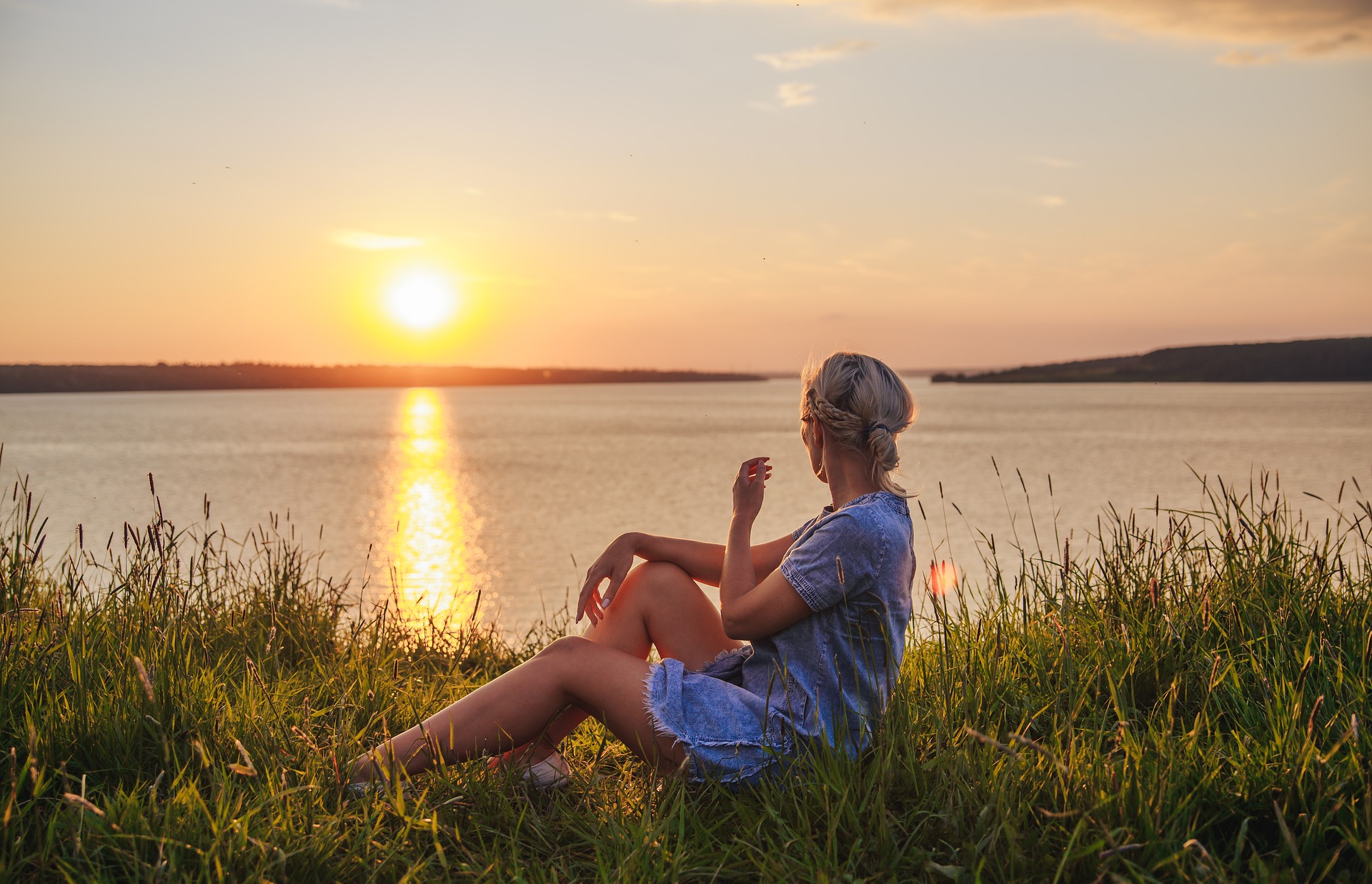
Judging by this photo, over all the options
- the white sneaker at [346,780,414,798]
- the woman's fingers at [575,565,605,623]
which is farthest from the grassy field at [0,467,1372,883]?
the woman's fingers at [575,565,605,623]

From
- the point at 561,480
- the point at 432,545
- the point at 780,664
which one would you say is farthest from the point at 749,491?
the point at 561,480

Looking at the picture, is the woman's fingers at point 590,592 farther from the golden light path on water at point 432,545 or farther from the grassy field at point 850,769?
the golden light path on water at point 432,545

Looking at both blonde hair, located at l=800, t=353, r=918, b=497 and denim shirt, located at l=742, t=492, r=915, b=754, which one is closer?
denim shirt, located at l=742, t=492, r=915, b=754

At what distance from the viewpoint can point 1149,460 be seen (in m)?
28.3

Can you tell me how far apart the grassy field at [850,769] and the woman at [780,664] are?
121 mm

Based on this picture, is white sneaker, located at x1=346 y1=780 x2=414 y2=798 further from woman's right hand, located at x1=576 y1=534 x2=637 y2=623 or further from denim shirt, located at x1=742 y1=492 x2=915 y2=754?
denim shirt, located at x1=742 y1=492 x2=915 y2=754

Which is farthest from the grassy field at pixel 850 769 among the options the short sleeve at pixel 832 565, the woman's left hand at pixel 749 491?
the woman's left hand at pixel 749 491

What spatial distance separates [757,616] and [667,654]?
612 millimetres

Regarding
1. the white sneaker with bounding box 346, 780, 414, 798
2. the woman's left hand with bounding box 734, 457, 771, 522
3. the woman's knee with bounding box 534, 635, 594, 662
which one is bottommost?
the white sneaker with bounding box 346, 780, 414, 798

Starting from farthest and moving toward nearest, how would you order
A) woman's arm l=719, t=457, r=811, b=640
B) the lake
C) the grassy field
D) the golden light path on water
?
1. the lake
2. the golden light path on water
3. woman's arm l=719, t=457, r=811, b=640
4. the grassy field

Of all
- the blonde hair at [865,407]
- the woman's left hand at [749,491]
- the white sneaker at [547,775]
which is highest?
the blonde hair at [865,407]

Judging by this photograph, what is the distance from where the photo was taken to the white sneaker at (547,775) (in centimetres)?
294

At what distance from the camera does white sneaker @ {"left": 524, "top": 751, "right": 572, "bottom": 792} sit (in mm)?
2936

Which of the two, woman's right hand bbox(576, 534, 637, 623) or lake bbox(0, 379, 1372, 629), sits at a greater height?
woman's right hand bbox(576, 534, 637, 623)
